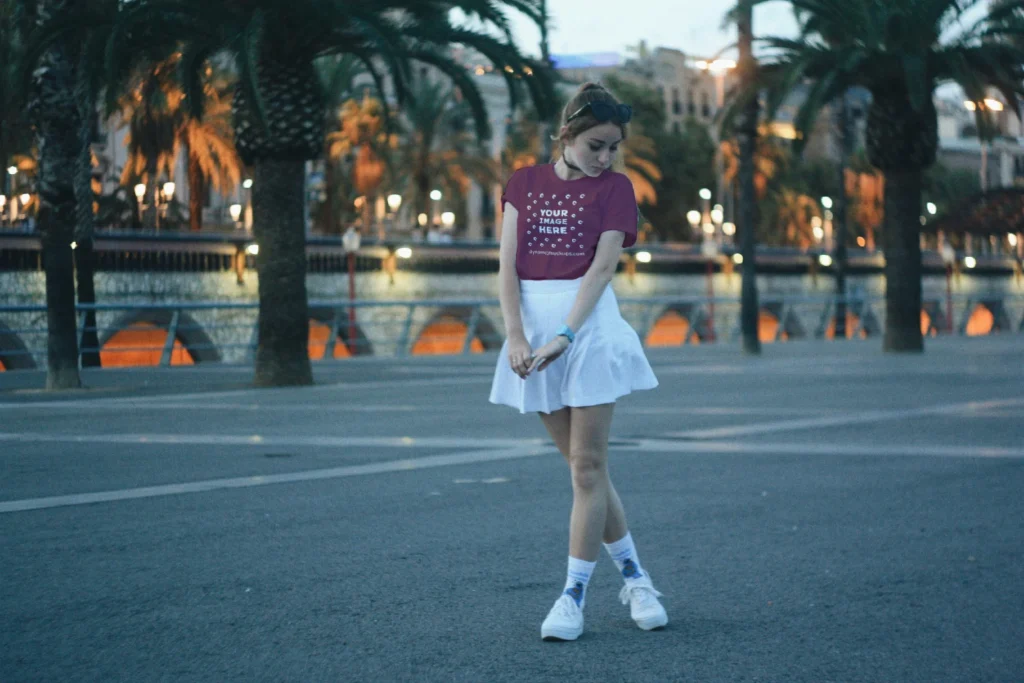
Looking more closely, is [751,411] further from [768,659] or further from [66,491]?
[768,659]

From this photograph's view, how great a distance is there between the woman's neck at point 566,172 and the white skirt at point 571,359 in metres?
0.33

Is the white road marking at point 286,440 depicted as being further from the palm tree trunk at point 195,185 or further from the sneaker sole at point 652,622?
the palm tree trunk at point 195,185

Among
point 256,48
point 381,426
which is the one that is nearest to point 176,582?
point 381,426

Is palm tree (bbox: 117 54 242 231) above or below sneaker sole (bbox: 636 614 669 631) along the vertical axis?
above

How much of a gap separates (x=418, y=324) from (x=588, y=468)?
44.0m

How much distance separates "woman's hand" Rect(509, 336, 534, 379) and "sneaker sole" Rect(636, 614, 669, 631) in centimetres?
92

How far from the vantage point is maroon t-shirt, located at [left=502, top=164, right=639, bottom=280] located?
530 centimetres

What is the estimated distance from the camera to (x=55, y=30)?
59.6ft

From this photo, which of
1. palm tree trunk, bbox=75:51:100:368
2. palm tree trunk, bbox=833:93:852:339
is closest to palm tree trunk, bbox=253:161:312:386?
palm tree trunk, bbox=75:51:100:368

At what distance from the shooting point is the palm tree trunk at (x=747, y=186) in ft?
97.9

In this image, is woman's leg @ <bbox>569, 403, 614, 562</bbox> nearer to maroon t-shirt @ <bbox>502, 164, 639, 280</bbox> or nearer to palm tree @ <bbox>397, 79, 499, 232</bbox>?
maroon t-shirt @ <bbox>502, 164, 639, 280</bbox>

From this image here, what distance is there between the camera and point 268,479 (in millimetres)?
9945

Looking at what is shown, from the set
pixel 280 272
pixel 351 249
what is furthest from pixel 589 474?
pixel 351 249

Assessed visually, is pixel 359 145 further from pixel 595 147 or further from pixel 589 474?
pixel 589 474
